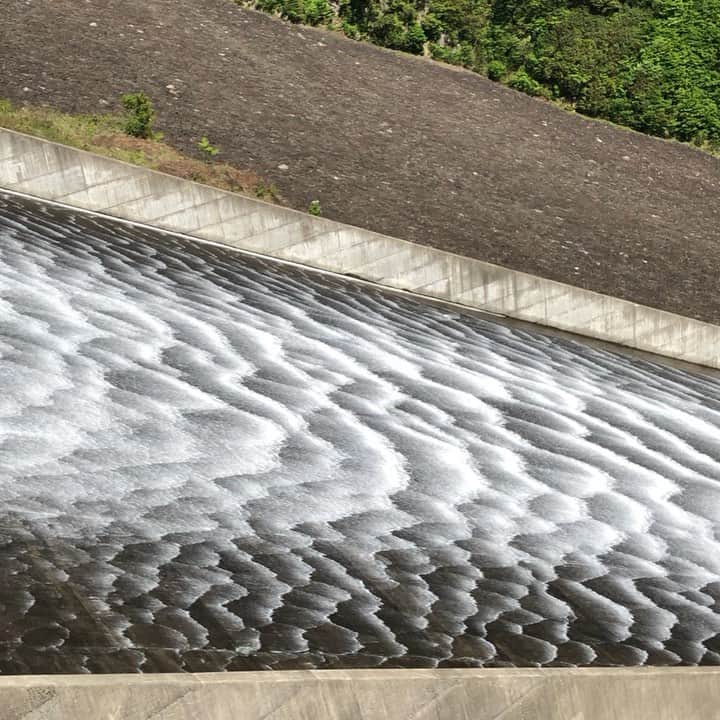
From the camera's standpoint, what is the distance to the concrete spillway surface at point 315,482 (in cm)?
619

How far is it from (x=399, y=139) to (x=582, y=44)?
6.04 m

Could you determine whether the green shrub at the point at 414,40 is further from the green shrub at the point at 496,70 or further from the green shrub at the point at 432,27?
the green shrub at the point at 496,70

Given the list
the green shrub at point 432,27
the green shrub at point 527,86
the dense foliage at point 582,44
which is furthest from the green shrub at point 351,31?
the green shrub at point 527,86

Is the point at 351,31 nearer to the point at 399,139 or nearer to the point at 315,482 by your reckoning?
the point at 399,139

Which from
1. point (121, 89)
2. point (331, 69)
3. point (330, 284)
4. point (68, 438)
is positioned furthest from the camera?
point (331, 69)

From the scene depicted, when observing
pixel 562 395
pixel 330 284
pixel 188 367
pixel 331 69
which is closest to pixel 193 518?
pixel 188 367

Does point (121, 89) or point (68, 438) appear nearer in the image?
point (68, 438)

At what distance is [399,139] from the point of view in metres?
19.5

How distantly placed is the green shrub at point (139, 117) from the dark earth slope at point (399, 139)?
0.41 meters

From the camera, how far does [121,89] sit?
18406mm

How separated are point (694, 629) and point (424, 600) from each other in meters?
1.67

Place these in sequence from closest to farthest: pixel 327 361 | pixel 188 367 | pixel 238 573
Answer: pixel 238 573, pixel 188 367, pixel 327 361

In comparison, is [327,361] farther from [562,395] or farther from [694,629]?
[694,629]

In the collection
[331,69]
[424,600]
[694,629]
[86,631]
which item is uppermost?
[331,69]
